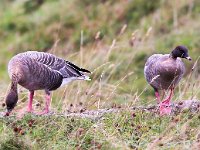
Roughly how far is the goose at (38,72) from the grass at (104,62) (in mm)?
342

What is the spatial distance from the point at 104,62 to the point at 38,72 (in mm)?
3417

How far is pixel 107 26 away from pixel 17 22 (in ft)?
8.21

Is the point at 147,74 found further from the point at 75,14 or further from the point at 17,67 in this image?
the point at 75,14

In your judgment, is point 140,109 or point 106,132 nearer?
point 106,132

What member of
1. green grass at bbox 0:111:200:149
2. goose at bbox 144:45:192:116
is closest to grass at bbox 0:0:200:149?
green grass at bbox 0:111:200:149

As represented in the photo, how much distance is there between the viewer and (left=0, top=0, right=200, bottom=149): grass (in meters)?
Result: 6.47

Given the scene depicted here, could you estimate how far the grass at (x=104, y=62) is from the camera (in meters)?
6.47

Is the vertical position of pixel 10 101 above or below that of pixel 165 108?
above

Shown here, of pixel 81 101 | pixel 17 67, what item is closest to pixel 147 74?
pixel 81 101

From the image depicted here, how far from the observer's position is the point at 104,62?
1123 centimetres

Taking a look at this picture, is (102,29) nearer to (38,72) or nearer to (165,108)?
(38,72)

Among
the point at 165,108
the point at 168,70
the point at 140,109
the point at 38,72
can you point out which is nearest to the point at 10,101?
the point at 38,72

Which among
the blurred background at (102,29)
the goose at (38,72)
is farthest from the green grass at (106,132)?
the blurred background at (102,29)

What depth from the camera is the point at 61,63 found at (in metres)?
8.45
